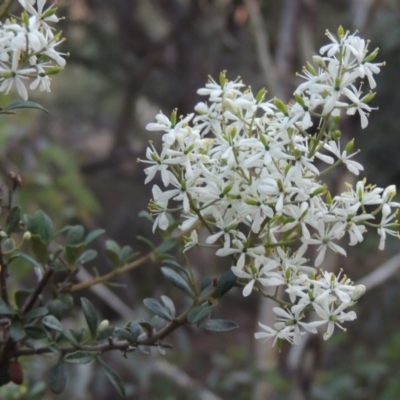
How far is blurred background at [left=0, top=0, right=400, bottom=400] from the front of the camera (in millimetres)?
2088

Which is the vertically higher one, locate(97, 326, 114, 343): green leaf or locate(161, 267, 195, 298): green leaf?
locate(161, 267, 195, 298): green leaf

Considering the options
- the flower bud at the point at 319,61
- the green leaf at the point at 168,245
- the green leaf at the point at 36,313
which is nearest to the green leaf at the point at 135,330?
the green leaf at the point at 36,313

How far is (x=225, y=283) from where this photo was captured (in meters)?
0.66

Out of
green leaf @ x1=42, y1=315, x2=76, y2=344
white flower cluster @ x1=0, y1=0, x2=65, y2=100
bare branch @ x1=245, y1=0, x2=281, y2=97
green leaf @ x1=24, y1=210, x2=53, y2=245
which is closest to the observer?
white flower cluster @ x1=0, y1=0, x2=65, y2=100

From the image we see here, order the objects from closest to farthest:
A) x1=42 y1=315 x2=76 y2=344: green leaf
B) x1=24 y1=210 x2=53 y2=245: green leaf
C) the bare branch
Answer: x1=42 y1=315 x2=76 y2=344: green leaf < x1=24 y1=210 x2=53 y2=245: green leaf < the bare branch

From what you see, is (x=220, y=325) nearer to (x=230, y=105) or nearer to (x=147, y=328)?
(x=147, y=328)

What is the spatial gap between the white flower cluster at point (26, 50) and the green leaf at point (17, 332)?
9.8 inches

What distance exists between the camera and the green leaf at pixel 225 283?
2.17 feet

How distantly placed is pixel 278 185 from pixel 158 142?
2.58 metres

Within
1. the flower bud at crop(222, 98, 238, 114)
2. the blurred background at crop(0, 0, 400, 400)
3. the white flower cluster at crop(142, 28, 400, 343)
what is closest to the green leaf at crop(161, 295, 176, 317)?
the white flower cluster at crop(142, 28, 400, 343)

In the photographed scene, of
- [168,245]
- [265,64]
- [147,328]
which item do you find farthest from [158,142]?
[147,328]

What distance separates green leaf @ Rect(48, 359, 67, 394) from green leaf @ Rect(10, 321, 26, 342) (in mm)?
58

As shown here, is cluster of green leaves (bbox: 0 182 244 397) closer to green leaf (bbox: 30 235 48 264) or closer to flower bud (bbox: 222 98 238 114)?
green leaf (bbox: 30 235 48 264)

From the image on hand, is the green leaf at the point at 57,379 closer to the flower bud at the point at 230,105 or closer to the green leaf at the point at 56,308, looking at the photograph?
the green leaf at the point at 56,308
